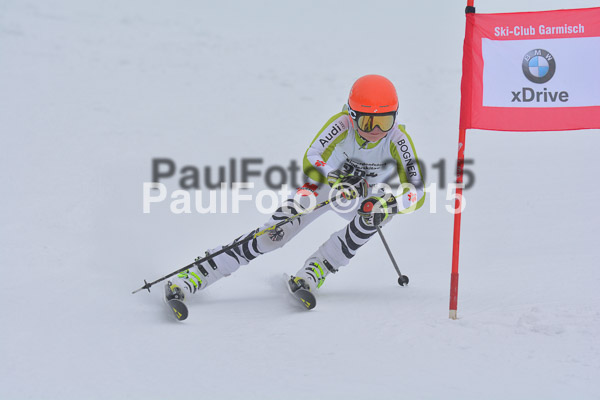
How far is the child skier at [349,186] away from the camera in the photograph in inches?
210

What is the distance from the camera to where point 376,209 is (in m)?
5.35

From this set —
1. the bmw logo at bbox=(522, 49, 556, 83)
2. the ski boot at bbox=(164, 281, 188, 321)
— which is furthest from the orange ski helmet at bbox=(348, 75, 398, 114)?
the ski boot at bbox=(164, 281, 188, 321)

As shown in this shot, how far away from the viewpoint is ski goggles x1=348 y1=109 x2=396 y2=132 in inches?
208

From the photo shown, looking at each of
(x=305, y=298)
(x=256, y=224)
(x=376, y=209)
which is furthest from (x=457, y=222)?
(x=256, y=224)

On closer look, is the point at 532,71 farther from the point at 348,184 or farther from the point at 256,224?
the point at 256,224

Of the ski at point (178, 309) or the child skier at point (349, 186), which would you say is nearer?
the ski at point (178, 309)

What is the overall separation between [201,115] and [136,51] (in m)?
2.83

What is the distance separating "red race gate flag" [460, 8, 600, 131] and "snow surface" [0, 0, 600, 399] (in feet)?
4.68

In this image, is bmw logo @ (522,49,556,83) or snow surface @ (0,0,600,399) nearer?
snow surface @ (0,0,600,399)

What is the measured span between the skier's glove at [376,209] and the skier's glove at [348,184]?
0.83ft

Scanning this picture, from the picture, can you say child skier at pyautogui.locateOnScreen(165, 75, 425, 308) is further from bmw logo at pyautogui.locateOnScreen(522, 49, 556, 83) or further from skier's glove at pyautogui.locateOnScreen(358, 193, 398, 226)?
bmw logo at pyautogui.locateOnScreen(522, 49, 556, 83)

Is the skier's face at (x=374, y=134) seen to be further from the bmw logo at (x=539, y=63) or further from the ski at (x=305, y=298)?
the ski at (x=305, y=298)

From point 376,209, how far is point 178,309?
5.70 feet

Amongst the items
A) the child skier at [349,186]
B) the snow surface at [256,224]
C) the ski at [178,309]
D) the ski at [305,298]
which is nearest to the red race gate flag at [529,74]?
the child skier at [349,186]
